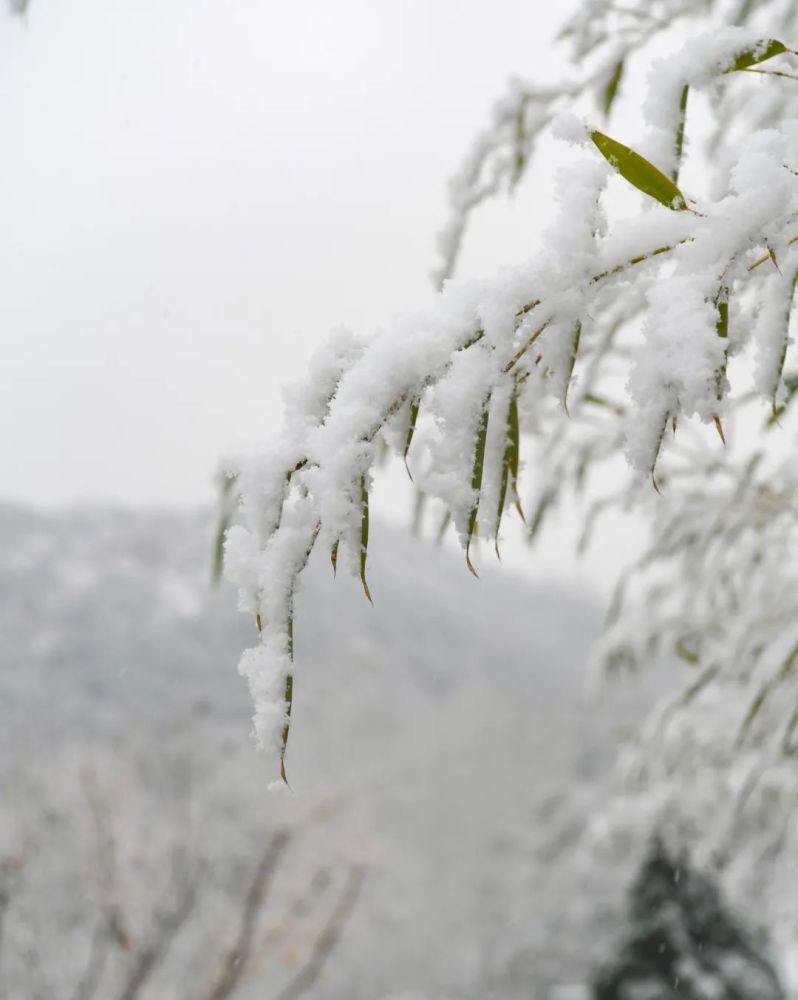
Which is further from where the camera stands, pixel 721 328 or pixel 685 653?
pixel 685 653

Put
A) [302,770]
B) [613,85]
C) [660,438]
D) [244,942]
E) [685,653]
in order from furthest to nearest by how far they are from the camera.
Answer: [302,770] < [244,942] < [685,653] < [613,85] < [660,438]

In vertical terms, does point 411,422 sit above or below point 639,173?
below

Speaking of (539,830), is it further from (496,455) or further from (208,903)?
(496,455)

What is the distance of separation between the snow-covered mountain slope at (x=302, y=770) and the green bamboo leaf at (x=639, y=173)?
7.90ft

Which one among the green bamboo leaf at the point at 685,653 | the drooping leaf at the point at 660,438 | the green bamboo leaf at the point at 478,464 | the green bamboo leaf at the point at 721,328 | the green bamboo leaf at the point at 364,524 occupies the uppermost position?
the green bamboo leaf at the point at 721,328

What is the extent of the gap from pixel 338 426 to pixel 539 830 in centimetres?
1105

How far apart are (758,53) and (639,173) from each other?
0.11 meters

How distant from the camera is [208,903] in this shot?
608 centimetres

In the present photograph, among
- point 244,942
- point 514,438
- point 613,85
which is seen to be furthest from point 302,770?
point 514,438

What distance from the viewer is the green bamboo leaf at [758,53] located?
439 mm

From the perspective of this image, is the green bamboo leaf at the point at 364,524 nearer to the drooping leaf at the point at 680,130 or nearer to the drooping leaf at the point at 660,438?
the drooping leaf at the point at 660,438

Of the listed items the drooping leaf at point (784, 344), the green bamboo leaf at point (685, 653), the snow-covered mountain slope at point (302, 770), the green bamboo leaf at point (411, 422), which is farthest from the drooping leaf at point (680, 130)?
the snow-covered mountain slope at point (302, 770)

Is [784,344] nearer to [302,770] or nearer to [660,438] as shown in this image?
[660,438]

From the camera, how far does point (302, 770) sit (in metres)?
10.3
